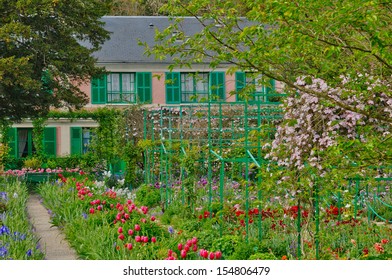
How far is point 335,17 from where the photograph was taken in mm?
4516

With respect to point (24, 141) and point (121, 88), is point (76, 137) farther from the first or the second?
point (121, 88)

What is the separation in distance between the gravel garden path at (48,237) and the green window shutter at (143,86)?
600 inches

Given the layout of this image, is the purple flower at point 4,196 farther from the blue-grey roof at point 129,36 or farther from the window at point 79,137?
the blue-grey roof at point 129,36

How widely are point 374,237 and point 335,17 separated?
4424 mm

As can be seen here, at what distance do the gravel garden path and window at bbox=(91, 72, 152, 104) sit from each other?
14984 millimetres

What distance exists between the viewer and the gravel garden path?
844 cm

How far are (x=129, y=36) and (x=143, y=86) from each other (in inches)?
95.9

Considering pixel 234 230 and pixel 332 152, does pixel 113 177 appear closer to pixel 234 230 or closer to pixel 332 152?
pixel 234 230

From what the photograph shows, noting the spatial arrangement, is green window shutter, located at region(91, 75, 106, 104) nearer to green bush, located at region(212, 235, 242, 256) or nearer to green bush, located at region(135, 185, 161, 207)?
green bush, located at region(135, 185, 161, 207)

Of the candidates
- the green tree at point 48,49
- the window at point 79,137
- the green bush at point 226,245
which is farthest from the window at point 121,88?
the green bush at point 226,245

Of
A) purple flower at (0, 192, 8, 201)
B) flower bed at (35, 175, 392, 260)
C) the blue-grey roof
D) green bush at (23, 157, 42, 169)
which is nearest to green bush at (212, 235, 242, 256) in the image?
flower bed at (35, 175, 392, 260)

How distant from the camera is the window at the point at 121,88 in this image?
28.6m

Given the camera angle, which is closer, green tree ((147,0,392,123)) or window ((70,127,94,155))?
green tree ((147,0,392,123))
